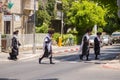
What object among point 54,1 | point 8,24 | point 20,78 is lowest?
point 20,78

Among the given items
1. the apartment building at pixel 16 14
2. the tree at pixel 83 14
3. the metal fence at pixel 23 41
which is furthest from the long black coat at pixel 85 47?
the tree at pixel 83 14

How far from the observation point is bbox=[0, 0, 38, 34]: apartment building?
138 feet

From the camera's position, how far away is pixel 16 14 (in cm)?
4544

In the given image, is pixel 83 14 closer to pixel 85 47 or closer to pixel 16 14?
pixel 16 14

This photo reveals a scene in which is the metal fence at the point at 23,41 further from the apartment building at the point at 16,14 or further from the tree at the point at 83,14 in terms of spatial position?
the tree at the point at 83,14

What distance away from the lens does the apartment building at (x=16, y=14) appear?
138 feet

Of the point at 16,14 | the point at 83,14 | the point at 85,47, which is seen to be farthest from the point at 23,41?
the point at 83,14

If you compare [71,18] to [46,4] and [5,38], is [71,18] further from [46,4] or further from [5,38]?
[5,38]

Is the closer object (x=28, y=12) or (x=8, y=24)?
(x=8, y=24)

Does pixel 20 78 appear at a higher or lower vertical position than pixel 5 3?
lower

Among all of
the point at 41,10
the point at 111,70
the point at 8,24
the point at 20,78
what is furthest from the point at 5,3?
the point at 20,78

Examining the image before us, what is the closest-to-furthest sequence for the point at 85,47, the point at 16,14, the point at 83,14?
1. the point at 85,47
2. the point at 16,14
3. the point at 83,14

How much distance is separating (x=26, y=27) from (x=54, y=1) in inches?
681

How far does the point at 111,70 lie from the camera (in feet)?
69.5
